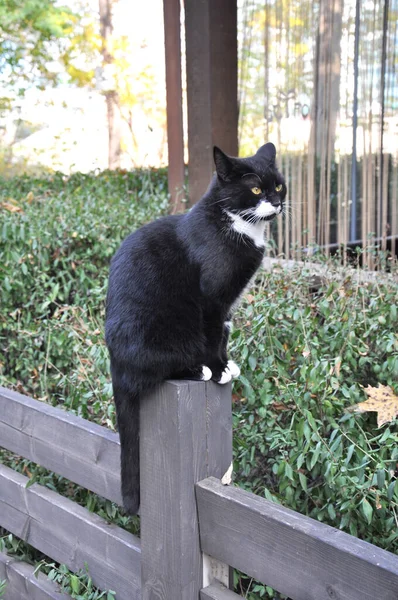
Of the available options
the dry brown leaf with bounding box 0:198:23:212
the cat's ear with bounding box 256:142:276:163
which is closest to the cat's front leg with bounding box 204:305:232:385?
the cat's ear with bounding box 256:142:276:163

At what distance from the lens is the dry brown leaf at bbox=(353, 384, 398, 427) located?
199 cm

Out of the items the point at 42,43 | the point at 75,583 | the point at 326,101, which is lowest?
the point at 75,583

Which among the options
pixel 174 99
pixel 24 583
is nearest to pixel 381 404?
pixel 24 583

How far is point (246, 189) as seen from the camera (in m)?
2.03

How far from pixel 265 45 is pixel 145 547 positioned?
12.7 feet

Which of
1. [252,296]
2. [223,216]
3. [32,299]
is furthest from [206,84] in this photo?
[223,216]

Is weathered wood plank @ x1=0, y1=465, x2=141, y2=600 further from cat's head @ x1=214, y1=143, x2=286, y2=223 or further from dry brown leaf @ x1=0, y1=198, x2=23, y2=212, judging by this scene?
dry brown leaf @ x1=0, y1=198, x2=23, y2=212

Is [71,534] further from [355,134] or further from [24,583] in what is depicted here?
[355,134]

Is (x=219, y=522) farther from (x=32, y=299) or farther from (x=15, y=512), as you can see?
(x=32, y=299)

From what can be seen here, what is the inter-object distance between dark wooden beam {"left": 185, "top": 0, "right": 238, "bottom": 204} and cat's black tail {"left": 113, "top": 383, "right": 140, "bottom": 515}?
10.1ft

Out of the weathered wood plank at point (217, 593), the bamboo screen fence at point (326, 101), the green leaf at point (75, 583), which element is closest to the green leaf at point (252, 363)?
the weathered wood plank at point (217, 593)

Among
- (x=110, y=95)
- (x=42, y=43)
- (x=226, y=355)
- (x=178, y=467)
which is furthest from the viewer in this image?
(x=110, y=95)

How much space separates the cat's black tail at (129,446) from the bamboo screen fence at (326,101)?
3.07 meters

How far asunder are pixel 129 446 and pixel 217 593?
412 millimetres
